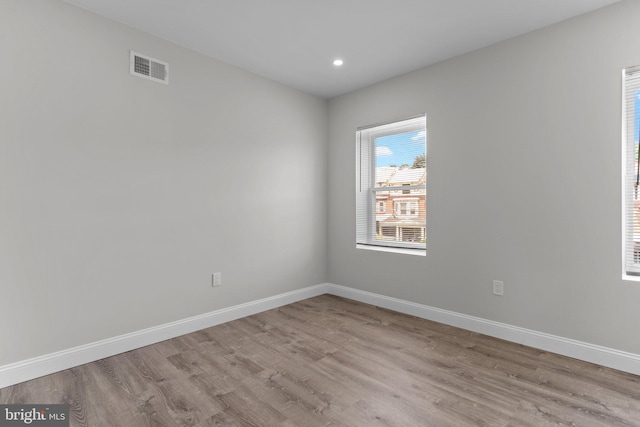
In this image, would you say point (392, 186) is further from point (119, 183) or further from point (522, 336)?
point (119, 183)

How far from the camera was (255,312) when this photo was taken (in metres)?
3.50

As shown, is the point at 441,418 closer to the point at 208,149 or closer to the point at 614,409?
the point at 614,409

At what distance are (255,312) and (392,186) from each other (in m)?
2.14

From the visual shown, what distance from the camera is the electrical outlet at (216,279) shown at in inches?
124

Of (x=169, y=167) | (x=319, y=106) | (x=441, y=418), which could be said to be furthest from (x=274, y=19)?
(x=441, y=418)

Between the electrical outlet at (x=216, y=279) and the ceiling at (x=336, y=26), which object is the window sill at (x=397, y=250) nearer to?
the electrical outlet at (x=216, y=279)

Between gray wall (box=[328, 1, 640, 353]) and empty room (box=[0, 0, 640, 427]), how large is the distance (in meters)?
0.02

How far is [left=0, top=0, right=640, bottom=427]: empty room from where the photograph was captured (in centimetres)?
205

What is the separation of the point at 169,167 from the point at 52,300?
1.30 m

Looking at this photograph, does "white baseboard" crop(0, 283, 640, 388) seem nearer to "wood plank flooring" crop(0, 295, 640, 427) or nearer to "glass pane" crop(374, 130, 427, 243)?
"wood plank flooring" crop(0, 295, 640, 427)

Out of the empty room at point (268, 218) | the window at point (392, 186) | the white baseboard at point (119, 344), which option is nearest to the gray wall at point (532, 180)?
the empty room at point (268, 218)

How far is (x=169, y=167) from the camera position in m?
2.84

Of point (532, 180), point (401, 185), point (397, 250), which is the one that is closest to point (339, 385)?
point (397, 250)

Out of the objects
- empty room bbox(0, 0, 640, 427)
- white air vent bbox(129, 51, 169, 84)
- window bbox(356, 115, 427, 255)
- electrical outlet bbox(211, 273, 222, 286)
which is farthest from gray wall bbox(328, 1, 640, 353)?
white air vent bbox(129, 51, 169, 84)
